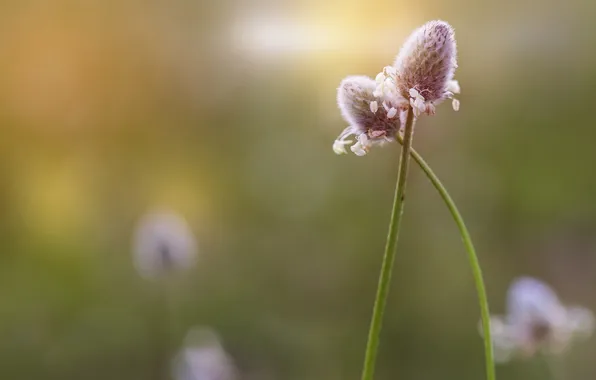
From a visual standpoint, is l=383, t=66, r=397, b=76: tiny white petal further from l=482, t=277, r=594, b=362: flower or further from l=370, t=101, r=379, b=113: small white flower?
l=482, t=277, r=594, b=362: flower

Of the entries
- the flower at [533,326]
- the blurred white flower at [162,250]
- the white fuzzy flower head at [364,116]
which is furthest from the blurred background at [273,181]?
the white fuzzy flower head at [364,116]

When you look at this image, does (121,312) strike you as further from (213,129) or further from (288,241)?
(213,129)

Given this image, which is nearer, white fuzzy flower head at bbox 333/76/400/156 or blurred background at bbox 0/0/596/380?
white fuzzy flower head at bbox 333/76/400/156

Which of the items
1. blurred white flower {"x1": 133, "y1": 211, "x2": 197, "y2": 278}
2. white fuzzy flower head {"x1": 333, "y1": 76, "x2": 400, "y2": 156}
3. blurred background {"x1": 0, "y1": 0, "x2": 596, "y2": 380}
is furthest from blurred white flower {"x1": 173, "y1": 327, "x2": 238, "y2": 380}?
white fuzzy flower head {"x1": 333, "y1": 76, "x2": 400, "y2": 156}

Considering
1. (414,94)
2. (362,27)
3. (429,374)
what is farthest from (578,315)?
(362,27)

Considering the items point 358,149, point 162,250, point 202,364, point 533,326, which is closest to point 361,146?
point 358,149

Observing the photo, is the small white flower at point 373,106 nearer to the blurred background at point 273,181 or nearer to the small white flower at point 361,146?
the small white flower at point 361,146
